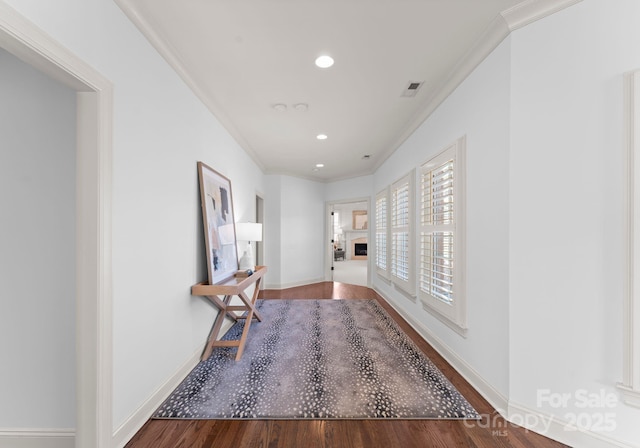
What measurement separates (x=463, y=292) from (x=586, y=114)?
4.70 ft

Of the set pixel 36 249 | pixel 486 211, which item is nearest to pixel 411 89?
pixel 486 211

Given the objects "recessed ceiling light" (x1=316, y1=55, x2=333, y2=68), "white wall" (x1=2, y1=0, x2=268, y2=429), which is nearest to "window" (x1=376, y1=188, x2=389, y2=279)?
"recessed ceiling light" (x1=316, y1=55, x2=333, y2=68)

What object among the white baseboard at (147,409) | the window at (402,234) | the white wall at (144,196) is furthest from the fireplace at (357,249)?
the white baseboard at (147,409)

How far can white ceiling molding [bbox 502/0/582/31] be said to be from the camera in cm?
151

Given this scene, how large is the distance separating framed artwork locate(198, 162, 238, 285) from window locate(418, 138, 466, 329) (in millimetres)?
2255

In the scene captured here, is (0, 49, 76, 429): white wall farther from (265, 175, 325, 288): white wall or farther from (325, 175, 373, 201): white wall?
(325, 175, 373, 201): white wall

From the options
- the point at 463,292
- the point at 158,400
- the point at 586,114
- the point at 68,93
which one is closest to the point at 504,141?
the point at 586,114

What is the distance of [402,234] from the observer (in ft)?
12.5

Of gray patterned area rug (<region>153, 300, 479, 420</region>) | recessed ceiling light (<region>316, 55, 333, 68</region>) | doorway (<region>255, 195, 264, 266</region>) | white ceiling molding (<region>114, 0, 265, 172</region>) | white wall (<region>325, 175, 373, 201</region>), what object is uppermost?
recessed ceiling light (<region>316, 55, 333, 68</region>)

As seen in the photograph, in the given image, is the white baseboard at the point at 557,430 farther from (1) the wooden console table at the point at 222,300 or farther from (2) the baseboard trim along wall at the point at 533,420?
(1) the wooden console table at the point at 222,300

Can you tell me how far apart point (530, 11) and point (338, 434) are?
2.86 meters

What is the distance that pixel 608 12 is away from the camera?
1389 millimetres

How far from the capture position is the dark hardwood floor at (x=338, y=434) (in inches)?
58.8

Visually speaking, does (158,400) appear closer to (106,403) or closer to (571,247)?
(106,403)
